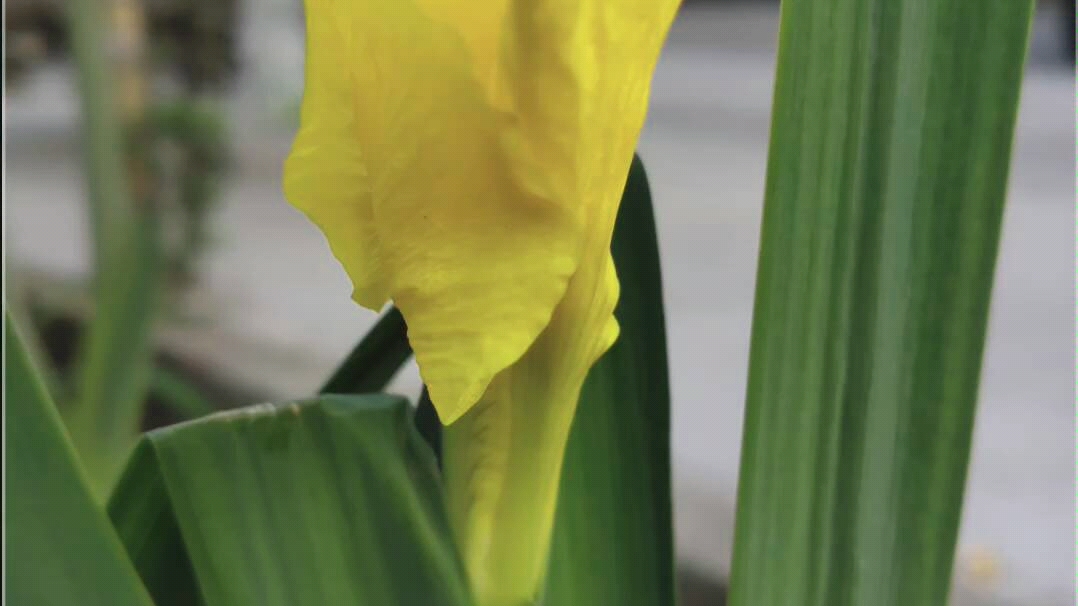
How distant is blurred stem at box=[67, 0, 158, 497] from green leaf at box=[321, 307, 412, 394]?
0.44m

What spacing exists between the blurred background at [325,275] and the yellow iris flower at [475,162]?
1.03 feet

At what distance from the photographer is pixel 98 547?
17cm

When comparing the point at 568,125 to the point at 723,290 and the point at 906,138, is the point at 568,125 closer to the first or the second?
the point at 906,138

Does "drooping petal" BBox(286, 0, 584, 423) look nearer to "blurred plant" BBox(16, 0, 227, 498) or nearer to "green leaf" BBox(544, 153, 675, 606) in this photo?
"green leaf" BBox(544, 153, 675, 606)

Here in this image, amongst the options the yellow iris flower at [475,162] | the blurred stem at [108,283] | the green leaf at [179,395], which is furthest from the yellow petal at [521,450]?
the green leaf at [179,395]

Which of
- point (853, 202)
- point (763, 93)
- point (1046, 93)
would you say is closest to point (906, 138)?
point (853, 202)

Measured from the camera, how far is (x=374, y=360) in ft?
0.75

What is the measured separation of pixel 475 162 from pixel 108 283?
63 centimetres

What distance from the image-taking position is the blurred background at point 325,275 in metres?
0.92

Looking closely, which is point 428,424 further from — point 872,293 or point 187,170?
point 187,170

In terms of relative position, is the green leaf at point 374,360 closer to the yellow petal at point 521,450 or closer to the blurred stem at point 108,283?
the yellow petal at point 521,450

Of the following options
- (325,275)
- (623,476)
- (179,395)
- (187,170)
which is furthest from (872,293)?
(325,275)

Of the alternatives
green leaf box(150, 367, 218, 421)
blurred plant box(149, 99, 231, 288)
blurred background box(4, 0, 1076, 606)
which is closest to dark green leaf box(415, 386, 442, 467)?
blurred background box(4, 0, 1076, 606)

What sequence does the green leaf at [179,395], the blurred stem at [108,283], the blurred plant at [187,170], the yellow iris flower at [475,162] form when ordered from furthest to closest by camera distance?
1. the blurred plant at [187,170]
2. the green leaf at [179,395]
3. the blurred stem at [108,283]
4. the yellow iris flower at [475,162]
